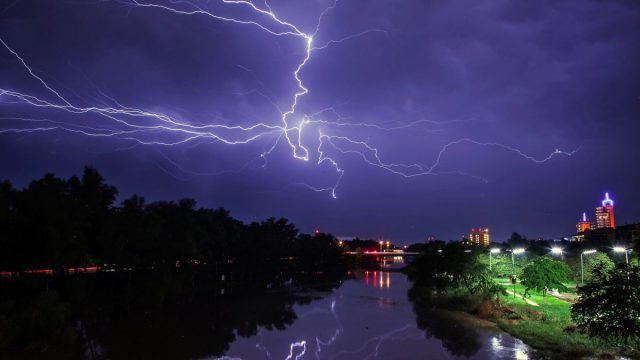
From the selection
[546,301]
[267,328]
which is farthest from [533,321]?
[267,328]

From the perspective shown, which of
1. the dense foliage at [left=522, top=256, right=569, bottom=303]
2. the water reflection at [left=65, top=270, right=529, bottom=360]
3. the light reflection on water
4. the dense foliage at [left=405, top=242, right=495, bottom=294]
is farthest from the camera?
the dense foliage at [left=405, top=242, right=495, bottom=294]

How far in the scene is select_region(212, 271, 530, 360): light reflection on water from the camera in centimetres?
2023

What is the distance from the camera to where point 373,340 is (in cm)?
2362

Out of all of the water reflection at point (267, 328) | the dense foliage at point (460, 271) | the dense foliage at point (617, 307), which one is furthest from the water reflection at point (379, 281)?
the dense foliage at point (617, 307)

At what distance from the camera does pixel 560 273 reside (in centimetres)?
2886

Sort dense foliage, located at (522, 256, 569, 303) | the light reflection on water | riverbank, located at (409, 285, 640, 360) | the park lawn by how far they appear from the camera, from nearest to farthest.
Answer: riverbank, located at (409, 285, 640, 360)
the park lawn
the light reflection on water
dense foliage, located at (522, 256, 569, 303)

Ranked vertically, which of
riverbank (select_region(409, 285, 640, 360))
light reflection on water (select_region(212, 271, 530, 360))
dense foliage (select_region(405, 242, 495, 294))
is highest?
dense foliage (select_region(405, 242, 495, 294))

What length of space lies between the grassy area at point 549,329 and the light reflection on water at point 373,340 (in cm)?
68

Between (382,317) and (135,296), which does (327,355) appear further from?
(135,296)

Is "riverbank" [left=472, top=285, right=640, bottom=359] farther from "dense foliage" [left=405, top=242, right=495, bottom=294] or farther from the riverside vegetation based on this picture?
"dense foliage" [left=405, top=242, right=495, bottom=294]

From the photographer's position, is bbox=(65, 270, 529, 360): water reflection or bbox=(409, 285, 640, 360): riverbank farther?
bbox=(65, 270, 529, 360): water reflection

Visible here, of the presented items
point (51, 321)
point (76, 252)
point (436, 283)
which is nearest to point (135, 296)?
point (76, 252)

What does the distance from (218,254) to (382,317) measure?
1409 inches

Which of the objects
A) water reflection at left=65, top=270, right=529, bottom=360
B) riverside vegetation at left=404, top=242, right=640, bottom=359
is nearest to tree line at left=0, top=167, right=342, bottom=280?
water reflection at left=65, top=270, right=529, bottom=360
